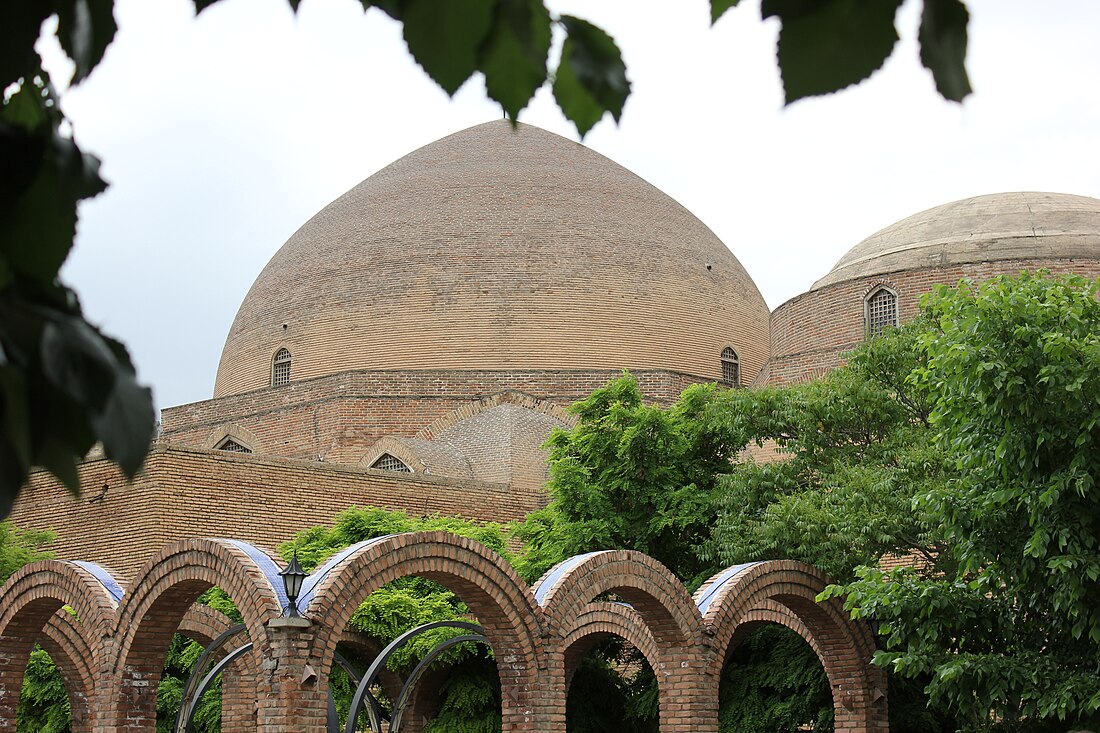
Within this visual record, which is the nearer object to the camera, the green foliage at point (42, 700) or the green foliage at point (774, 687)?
the green foliage at point (774, 687)

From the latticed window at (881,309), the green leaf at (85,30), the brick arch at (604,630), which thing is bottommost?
the green leaf at (85,30)

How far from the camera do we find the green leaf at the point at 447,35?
121 cm

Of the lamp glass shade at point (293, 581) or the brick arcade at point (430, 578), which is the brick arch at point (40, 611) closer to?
the brick arcade at point (430, 578)

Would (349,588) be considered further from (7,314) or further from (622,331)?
(622,331)

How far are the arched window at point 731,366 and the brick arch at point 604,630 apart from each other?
15305 millimetres

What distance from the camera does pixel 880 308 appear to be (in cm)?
2172

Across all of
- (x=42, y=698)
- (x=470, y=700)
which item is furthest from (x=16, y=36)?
(x=42, y=698)

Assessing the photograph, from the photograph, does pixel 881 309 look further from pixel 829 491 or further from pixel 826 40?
pixel 826 40

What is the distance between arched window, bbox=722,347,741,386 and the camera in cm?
3019

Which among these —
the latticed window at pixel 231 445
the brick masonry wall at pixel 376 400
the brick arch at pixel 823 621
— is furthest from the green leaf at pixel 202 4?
the latticed window at pixel 231 445

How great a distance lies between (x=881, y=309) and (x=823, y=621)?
9688mm

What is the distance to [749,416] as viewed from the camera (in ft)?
47.8

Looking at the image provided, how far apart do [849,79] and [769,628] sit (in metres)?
14.1

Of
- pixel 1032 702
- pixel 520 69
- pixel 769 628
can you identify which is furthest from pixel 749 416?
pixel 520 69
